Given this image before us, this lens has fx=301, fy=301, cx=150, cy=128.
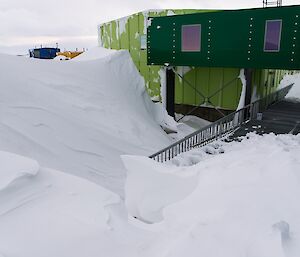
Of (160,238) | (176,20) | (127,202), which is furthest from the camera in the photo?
Result: (176,20)

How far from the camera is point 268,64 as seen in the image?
37.9 ft

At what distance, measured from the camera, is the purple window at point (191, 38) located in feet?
42.8

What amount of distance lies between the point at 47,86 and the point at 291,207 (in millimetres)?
8939

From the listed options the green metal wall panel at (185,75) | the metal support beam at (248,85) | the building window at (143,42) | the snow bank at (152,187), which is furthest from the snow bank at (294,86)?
the snow bank at (152,187)

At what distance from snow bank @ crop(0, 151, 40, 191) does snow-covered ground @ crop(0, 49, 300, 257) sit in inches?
0.5

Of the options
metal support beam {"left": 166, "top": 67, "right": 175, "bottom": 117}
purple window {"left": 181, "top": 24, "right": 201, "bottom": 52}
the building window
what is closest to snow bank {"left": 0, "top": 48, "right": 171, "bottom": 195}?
metal support beam {"left": 166, "top": 67, "right": 175, "bottom": 117}

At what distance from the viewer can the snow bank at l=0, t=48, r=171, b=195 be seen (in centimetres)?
788

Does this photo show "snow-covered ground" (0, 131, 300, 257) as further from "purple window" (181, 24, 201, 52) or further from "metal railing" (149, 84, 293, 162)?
"purple window" (181, 24, 201, 52)

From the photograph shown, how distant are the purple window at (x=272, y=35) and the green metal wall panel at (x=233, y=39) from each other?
12 cm

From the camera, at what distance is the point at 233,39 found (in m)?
12.1

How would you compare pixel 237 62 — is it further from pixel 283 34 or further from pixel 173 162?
pixel 173 162

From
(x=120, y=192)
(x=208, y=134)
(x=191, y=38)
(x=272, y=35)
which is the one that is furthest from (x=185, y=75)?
(x=120, y=192)

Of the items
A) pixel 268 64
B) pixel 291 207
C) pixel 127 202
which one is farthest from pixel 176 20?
pixel 291 207

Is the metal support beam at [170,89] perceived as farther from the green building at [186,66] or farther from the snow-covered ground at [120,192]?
the snow-covered ground at [120,192]
